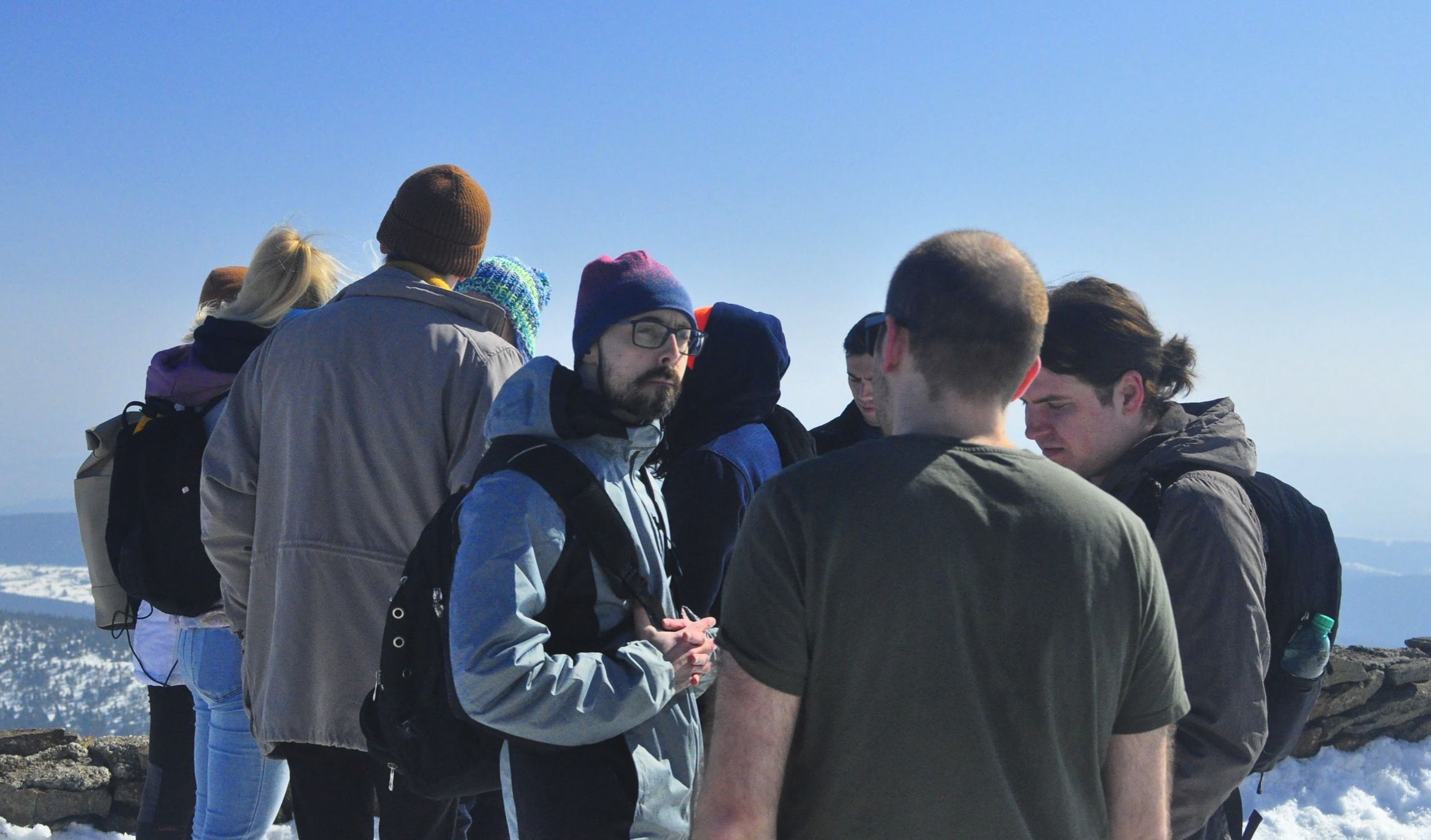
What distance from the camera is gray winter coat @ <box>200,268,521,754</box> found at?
2746 millimetres

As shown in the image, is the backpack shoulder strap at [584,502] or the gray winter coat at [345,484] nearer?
the backpack shoulder strap at [584,502]

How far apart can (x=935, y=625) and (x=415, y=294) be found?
2012mm

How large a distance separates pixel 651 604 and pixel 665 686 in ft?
0.59

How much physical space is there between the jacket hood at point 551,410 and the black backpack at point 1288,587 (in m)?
1.32

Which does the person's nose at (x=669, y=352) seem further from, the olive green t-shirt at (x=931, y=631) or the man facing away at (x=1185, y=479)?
the man facing away at (x=1185, y=479)

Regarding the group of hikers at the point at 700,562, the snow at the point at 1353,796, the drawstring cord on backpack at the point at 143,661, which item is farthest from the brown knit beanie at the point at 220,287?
the snow at the point at 1353,796

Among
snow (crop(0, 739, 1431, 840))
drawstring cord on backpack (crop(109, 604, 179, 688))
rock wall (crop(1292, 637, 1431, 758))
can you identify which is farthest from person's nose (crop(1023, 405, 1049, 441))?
rock wall (crop(1292, 637, 1431, 758))

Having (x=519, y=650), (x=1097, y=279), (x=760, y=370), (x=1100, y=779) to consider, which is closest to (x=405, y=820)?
(x=519, y=650)

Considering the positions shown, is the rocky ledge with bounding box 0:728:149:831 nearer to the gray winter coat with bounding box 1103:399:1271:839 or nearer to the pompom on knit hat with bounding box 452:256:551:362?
the pompom on knit hat with bounding box 452:256:551:362

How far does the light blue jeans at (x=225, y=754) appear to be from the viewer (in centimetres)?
308

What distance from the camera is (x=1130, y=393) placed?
8.94ft

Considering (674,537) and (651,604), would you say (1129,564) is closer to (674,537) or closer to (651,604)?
(651,604)

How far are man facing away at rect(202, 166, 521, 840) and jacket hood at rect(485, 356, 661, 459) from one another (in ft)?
1.97

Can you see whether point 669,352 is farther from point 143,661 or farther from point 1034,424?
point 143,661
